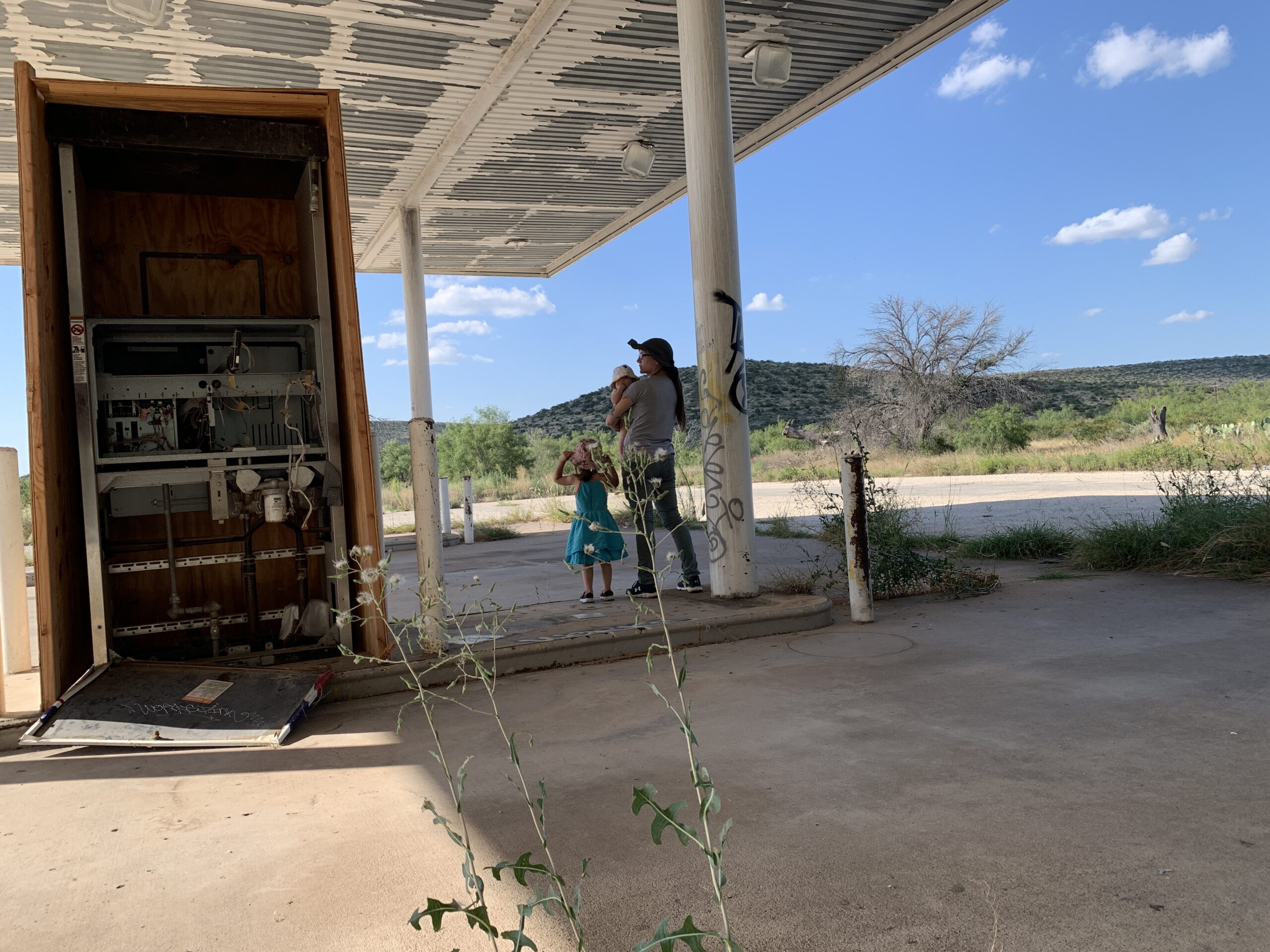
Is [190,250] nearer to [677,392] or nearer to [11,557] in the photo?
[11,557]

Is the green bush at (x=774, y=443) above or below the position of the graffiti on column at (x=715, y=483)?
above

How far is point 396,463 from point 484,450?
636cm

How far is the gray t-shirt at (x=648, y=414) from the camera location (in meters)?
7.00

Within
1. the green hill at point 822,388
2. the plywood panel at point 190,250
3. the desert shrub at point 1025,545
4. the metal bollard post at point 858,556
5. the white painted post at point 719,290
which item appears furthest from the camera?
the green hill at point 822,388

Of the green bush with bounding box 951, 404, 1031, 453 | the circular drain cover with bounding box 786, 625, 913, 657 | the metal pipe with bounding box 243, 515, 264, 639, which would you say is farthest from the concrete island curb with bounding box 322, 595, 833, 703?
the green bush with bounding box 951, 404, 1031, 453

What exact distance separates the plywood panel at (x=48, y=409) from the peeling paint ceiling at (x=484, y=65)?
365cm

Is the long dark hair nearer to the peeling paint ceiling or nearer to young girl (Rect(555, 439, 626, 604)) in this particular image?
young girl (Rect(555, 439, 626, 604))

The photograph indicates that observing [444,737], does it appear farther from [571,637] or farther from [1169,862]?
[1169,862]

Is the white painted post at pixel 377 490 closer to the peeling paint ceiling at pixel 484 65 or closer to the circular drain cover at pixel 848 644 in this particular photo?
the circular drain cover at pixel 848 644

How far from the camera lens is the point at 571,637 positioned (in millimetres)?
5504

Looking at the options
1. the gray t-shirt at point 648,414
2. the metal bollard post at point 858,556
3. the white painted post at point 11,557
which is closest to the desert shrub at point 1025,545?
the metal bollard post at point 858,556

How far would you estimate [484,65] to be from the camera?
30.2 feet

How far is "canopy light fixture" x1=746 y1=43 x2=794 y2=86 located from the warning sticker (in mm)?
7044

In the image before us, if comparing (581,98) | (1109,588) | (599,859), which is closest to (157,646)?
(599,859)
